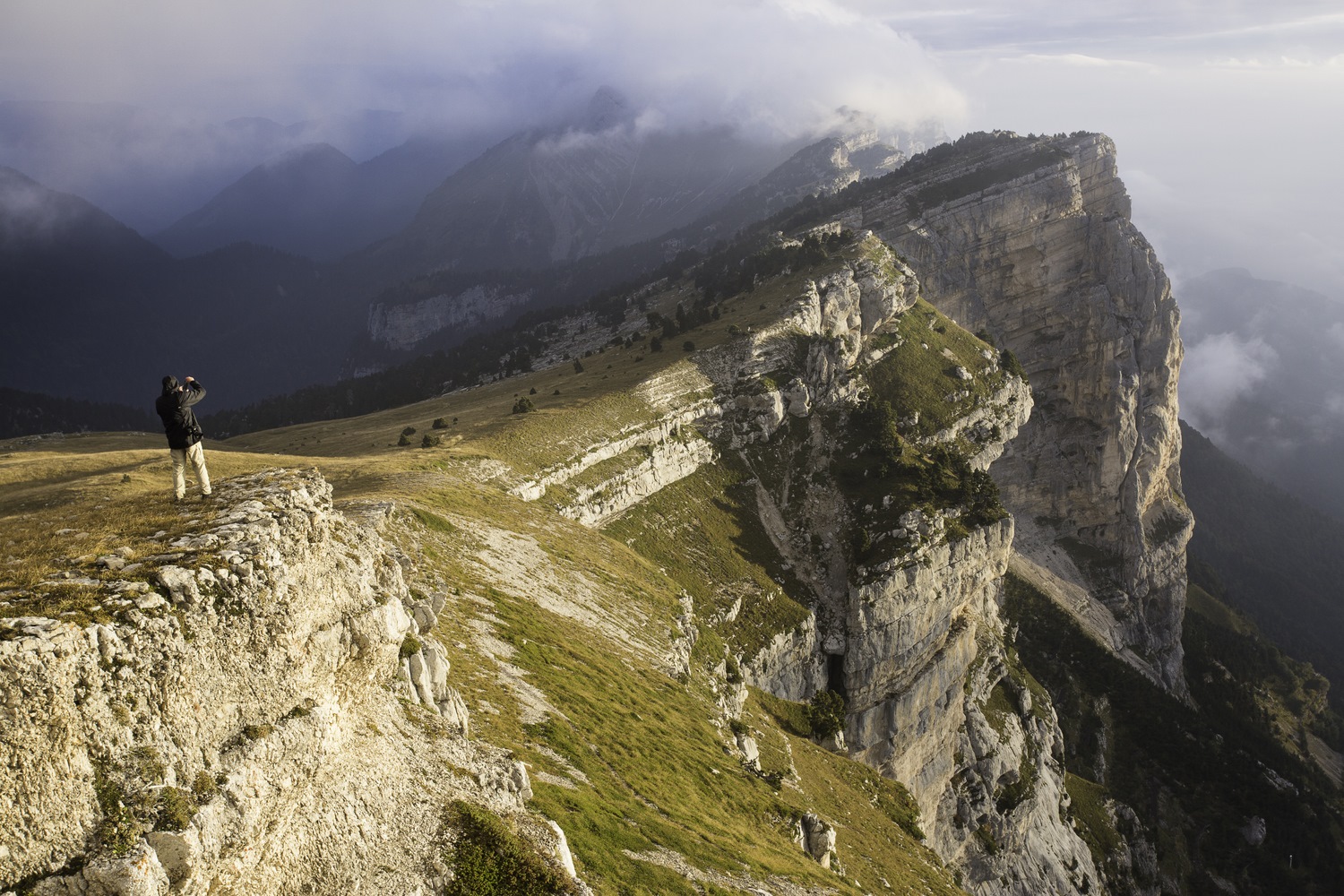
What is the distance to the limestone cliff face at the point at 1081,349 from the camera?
168 metres

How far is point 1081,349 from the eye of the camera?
17250cm

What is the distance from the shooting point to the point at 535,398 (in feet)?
327

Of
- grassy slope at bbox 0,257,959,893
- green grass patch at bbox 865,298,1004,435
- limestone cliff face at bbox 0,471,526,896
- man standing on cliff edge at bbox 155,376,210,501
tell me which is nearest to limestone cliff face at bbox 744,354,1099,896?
grassy slope at bbox 0,257,959,893

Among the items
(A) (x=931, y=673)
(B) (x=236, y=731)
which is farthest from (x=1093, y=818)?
(B) (x=236, y=731)

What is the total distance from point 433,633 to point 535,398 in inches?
2619

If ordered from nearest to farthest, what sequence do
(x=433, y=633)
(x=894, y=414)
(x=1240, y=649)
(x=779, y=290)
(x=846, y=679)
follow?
(x=433, y=633)
(x=846, y=679)
(x=894, y=414)
(x=779, y=290)
(x=1240, y=649)

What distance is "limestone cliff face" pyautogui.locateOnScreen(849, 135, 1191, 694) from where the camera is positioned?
167500 millimetres

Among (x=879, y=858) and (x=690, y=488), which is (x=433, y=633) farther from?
(x=690, y=488)

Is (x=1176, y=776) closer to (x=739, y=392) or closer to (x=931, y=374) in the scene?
(x=931, y=374)

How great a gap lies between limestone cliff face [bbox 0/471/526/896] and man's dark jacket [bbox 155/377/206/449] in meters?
1.82

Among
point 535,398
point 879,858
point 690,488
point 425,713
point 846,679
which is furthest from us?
point 535,398

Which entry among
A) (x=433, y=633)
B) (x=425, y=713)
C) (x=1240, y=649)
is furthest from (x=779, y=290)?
(x=1240, y=649)

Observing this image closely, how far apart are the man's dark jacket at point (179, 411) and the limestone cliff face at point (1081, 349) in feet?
564

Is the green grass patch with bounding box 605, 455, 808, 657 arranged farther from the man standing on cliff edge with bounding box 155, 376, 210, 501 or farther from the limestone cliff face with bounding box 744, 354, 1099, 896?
the man standing on cliff edge with bounding box 155, 376, 210, 501
